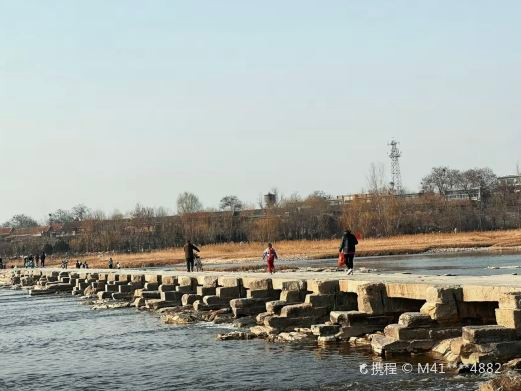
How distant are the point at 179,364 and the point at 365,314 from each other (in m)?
4.11

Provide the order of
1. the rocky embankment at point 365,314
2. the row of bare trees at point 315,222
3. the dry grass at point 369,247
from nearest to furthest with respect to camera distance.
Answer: the rocky embankment at point 365,314
the dry grass at point 369,247
the row of bare trees at point 315,222

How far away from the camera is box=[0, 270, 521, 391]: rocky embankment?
1452cm

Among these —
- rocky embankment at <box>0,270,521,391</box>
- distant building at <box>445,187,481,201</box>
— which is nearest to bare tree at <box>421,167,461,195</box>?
distant building at <box>445,187,481,201</box>

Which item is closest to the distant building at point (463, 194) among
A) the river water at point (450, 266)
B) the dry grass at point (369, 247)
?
the dry grass at point (369, 247)

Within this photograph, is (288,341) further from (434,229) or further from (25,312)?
(434,229)

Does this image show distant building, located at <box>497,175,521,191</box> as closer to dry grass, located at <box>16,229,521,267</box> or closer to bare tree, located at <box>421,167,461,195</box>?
bare tree, located at <box>421,167,461,195</box>

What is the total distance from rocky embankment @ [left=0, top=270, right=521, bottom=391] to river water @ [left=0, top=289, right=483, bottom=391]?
1.91 ft

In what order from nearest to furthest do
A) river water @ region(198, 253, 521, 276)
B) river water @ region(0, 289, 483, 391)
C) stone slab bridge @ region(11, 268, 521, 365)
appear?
stone slab bridge @ region(11, 268, 521, 365) < river water @ region(0, 289, 483, 391) < river water @ region(198, 253, 521, 276)

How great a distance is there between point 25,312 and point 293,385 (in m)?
24.0

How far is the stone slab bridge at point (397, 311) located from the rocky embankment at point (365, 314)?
0.06ft

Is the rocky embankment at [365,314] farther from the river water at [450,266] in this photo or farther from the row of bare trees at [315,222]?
the row of bare trees at [315,222]

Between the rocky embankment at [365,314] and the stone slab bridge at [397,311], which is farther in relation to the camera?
the stone slab bridge at [397,311]

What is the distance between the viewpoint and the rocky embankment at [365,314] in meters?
14.5

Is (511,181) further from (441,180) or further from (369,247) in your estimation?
(369,247)
